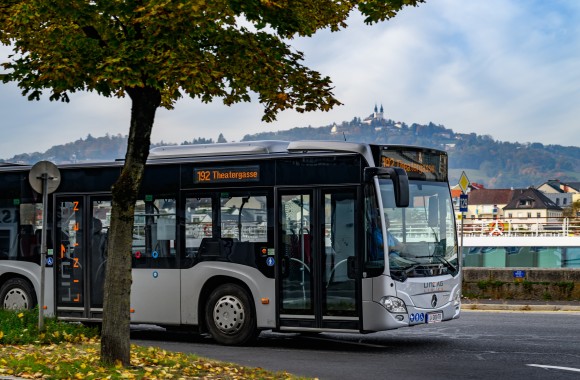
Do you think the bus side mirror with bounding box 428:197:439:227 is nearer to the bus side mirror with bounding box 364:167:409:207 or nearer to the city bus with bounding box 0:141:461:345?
the city bus with bounding box 0:141:461:345

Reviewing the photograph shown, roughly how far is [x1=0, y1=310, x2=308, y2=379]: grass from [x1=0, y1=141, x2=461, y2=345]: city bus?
7.20 feet

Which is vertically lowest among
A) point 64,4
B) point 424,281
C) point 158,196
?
point 424,281

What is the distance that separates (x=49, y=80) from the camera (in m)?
11.4

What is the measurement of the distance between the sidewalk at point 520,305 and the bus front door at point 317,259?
31.3 feet

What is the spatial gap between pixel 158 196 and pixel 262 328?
2.96m

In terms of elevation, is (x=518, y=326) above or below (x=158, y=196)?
below

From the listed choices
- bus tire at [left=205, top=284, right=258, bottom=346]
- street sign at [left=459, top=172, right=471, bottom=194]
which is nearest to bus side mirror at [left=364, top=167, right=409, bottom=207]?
bus tire at [left=205, top=284, right=258, bottom=346]

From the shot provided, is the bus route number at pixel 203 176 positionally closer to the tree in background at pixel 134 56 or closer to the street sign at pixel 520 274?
the tree in background at pixel 134 56

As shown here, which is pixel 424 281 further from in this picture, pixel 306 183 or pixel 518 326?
pixel 518 326

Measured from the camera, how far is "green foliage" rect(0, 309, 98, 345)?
1427cm

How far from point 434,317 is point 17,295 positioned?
7.84m

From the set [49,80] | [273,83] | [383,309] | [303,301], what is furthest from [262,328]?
[49,80]

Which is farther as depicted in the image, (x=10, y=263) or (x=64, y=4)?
(x=10, y=263)

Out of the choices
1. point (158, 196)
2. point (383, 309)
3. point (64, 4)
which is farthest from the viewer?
point (158, 196)
